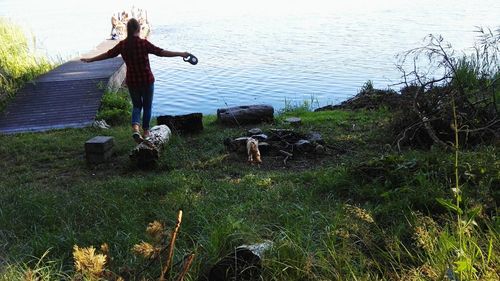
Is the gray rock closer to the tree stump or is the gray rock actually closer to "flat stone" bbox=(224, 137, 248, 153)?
"flat stone" bbox=(224, 137, 248, 153)

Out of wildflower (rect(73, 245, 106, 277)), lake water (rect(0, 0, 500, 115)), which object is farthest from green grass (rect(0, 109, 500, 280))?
lake water (rect(0, 0, 500, 115))

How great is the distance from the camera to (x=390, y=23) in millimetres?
22438

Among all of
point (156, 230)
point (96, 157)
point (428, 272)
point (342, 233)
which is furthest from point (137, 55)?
point (428, 272)

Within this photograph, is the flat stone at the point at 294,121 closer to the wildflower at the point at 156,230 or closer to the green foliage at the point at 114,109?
the green foliage at the point at 114,109

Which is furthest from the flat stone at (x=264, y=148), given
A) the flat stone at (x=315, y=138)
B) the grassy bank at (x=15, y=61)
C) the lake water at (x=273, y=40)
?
the grassy bank at (x=15, y=61)

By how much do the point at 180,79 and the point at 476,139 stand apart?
10.0 m

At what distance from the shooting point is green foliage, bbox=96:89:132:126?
9.49 meters

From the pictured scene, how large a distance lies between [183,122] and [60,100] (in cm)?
402

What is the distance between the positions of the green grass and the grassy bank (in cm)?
431

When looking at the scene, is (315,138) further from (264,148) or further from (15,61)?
(15,61)

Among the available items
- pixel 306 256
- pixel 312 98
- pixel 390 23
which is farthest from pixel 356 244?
pixel 390 23

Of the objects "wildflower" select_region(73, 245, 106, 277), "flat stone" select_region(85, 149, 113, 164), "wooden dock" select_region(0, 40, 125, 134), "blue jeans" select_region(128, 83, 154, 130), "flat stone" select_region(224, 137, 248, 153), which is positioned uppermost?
"wildflower" select_region(73, 245, 106, 277)

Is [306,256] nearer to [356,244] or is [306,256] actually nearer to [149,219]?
[356,244]

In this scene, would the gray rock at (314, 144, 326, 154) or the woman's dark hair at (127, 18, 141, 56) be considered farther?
the woman's dark hair at (127, 18, 141, 56)
